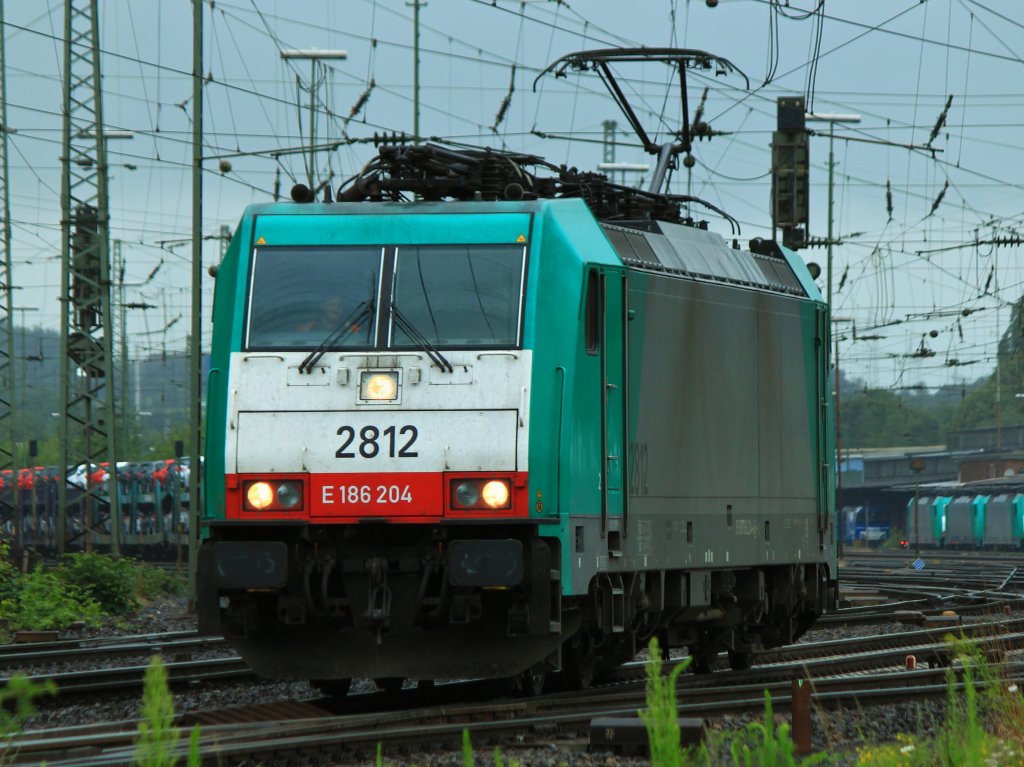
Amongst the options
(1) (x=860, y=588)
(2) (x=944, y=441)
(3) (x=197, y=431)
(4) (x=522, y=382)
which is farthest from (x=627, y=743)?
(2) (x=944, y=441)

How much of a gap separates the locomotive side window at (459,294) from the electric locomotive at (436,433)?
0.05ft

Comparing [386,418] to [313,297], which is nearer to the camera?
[386,418]

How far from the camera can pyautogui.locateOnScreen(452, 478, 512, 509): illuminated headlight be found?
11.2 meters

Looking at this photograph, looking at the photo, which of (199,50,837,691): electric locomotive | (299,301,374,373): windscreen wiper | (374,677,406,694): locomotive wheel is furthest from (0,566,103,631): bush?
(299,301,374,373): windscreen wiper

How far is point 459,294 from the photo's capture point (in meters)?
11.8

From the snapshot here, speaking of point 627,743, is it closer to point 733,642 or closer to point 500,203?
point 500,203

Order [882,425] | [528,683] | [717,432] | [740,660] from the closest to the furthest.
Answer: [528,683]
[717,432]
[740,660]
[882,425]

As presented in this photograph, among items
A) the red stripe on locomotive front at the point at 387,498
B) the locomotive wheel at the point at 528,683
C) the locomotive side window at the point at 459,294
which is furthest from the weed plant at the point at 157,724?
the locomotive wheel at the point at 528,683

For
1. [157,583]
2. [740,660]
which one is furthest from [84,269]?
[740,660]

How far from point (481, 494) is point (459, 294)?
1410mm

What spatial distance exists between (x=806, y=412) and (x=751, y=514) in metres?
1.89

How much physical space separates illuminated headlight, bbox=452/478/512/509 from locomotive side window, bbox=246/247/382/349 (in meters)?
1.19

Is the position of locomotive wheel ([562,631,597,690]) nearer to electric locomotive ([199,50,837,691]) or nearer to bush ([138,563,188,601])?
electric locomotive ([199,50,837,691])

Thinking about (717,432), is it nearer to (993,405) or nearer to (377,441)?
(377,441)
